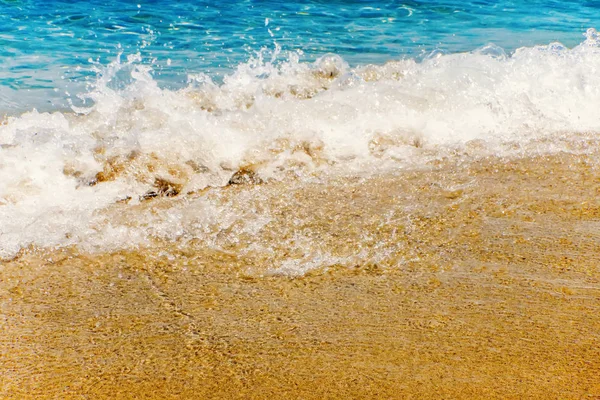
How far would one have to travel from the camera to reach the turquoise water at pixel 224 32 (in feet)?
18.7

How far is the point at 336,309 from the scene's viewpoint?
7.08ft

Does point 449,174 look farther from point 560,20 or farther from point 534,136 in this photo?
point 560,20

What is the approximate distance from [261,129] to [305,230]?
137cm

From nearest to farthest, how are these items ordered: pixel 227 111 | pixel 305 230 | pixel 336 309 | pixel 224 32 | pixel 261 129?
1. pixel 336 309
2. pixel 305 230
3. pixel 261 129
4. pixel 227 111
5. pixel 224 32

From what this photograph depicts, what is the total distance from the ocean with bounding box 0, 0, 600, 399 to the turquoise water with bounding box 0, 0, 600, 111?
13 cm

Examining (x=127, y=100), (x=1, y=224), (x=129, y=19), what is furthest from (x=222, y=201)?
(x=129, y=19)

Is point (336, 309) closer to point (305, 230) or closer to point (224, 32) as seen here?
point (305, 230)

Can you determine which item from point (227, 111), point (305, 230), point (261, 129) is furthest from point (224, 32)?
point (305, 230)

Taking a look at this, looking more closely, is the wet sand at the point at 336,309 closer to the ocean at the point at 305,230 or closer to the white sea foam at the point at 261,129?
the ocean at the point at 305,230

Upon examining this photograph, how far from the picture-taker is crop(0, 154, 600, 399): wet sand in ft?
6.00

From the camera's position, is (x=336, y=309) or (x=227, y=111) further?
(x=227, y=111)

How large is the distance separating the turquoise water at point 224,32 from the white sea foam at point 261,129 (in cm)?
69

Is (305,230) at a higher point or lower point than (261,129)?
lower

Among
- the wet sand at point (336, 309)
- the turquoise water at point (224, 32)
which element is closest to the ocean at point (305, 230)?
the wet sand at point (336, 309)
